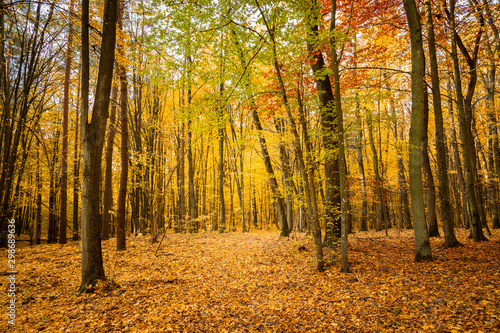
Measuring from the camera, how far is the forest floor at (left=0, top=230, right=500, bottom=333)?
358 centimetres

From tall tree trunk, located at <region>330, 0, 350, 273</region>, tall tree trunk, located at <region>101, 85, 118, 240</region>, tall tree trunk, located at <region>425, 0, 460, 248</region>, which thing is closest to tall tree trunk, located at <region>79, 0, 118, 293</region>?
tall tree trunk, located at <region>101, 85, 118, 240</region>

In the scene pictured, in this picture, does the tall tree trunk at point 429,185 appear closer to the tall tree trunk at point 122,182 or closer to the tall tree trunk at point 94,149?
the tall tree trunk at point 94,149

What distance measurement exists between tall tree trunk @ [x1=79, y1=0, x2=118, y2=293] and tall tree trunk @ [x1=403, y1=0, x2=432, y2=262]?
7.26m

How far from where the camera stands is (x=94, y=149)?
5.15 m

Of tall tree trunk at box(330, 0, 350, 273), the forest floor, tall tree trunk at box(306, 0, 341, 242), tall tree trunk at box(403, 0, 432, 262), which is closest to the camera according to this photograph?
the forest floor

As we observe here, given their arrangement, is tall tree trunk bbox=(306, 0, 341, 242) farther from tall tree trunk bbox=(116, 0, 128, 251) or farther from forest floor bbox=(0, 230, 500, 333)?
tall tree trunk bbox=(116, 0, 128, 251)

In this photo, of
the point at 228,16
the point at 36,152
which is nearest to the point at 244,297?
the point at 228,16

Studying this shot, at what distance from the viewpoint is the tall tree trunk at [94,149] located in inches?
200

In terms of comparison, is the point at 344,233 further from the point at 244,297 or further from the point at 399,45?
the point at 399,45

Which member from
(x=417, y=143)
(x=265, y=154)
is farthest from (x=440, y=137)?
(x=265, y=154)

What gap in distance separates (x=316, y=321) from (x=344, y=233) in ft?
7.68

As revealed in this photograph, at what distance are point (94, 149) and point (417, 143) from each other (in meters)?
7.45

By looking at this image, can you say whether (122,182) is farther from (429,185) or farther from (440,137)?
(429,185)

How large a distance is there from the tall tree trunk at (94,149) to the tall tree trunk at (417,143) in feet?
23.8
